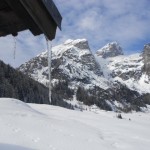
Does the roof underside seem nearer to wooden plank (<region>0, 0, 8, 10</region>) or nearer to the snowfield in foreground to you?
wooden plank (<region>0, 0, 8, 10</region>)

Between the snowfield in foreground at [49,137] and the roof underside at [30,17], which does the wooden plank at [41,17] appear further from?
the snowfield in foreground at [49,137]

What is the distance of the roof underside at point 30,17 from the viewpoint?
13.6ft

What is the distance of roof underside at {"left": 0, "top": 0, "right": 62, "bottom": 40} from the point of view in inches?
163

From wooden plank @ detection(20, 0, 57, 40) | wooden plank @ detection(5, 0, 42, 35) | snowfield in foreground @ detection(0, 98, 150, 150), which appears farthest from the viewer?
snowfield in foreground @ detection(0, 98, 150, 150)

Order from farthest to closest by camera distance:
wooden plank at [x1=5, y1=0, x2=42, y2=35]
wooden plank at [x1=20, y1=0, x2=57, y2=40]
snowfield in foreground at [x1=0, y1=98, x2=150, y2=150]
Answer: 1. snowfield in foreground at [x1=0, y1=98, x2=150, y2=150]
2. wooden plank at [x1=20, y1=0, x2=57, y2=40]
3. wooden plank at [x1=5, y1=0, x2=42, y2=35]

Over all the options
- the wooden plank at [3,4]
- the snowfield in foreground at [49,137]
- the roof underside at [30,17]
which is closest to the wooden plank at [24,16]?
the roof underside at [30,17]

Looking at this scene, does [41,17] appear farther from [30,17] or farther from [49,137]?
[49,137]

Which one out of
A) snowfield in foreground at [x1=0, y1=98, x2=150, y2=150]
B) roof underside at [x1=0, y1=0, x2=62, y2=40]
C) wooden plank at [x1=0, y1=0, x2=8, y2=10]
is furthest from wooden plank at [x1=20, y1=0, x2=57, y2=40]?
snowfield in foreground at [x1=0, y1=98, x2=150, y2=150]

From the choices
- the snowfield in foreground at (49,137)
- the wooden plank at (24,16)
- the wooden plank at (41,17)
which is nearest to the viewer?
the wooden plank at (24,16)

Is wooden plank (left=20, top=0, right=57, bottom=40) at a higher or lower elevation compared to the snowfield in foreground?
higher

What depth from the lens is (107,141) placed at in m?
22.5

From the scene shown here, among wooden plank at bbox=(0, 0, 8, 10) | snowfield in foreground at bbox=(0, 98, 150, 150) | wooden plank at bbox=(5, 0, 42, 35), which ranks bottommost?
snowfield in foreground at bbox=(0, 98, 150, 150)

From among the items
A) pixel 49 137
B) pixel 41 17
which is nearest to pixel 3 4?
pixel 41 17

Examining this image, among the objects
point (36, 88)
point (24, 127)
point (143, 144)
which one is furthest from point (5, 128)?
point (36, 88)
